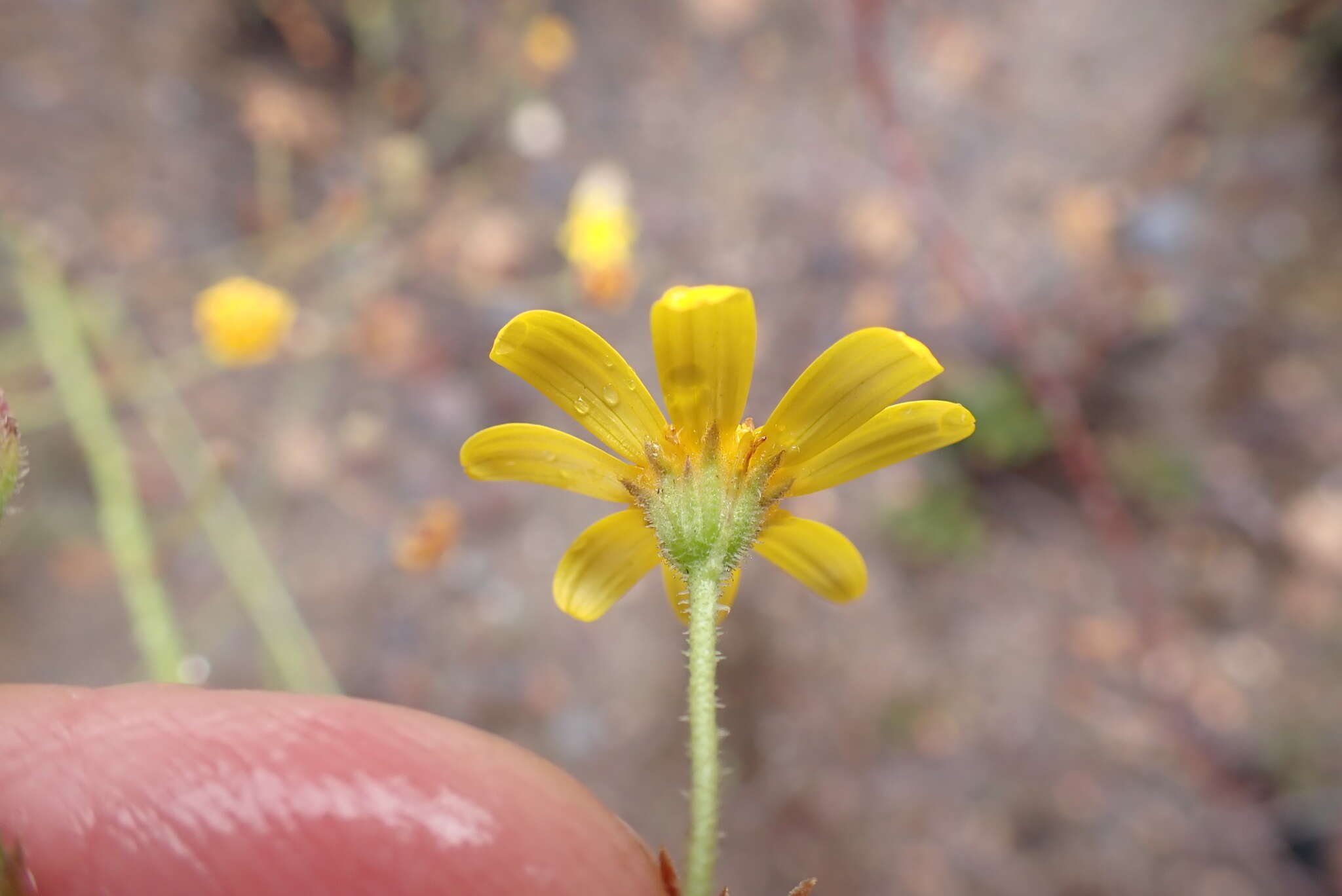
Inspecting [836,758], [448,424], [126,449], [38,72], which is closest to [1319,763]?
A: [836,758]

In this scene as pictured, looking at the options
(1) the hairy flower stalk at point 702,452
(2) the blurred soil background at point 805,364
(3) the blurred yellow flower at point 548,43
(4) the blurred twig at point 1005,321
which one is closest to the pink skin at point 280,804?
(1) the hairy flower stalk at point 702,452

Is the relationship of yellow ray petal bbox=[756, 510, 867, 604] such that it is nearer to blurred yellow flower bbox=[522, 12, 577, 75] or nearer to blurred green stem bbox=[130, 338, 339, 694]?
blurred green stem bbox=[130, 338, 339, 694]

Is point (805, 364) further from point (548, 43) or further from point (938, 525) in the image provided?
point (548, 43)

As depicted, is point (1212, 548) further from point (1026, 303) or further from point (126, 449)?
point (126, 449)

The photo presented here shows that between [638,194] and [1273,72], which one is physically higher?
[1273,72]

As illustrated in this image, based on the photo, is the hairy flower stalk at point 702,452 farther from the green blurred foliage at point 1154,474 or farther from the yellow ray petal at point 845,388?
the green blurred foliage at point 1154,474

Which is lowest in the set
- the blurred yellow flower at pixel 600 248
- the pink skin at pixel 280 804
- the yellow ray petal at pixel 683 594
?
the pink skin at pixel 280 804
